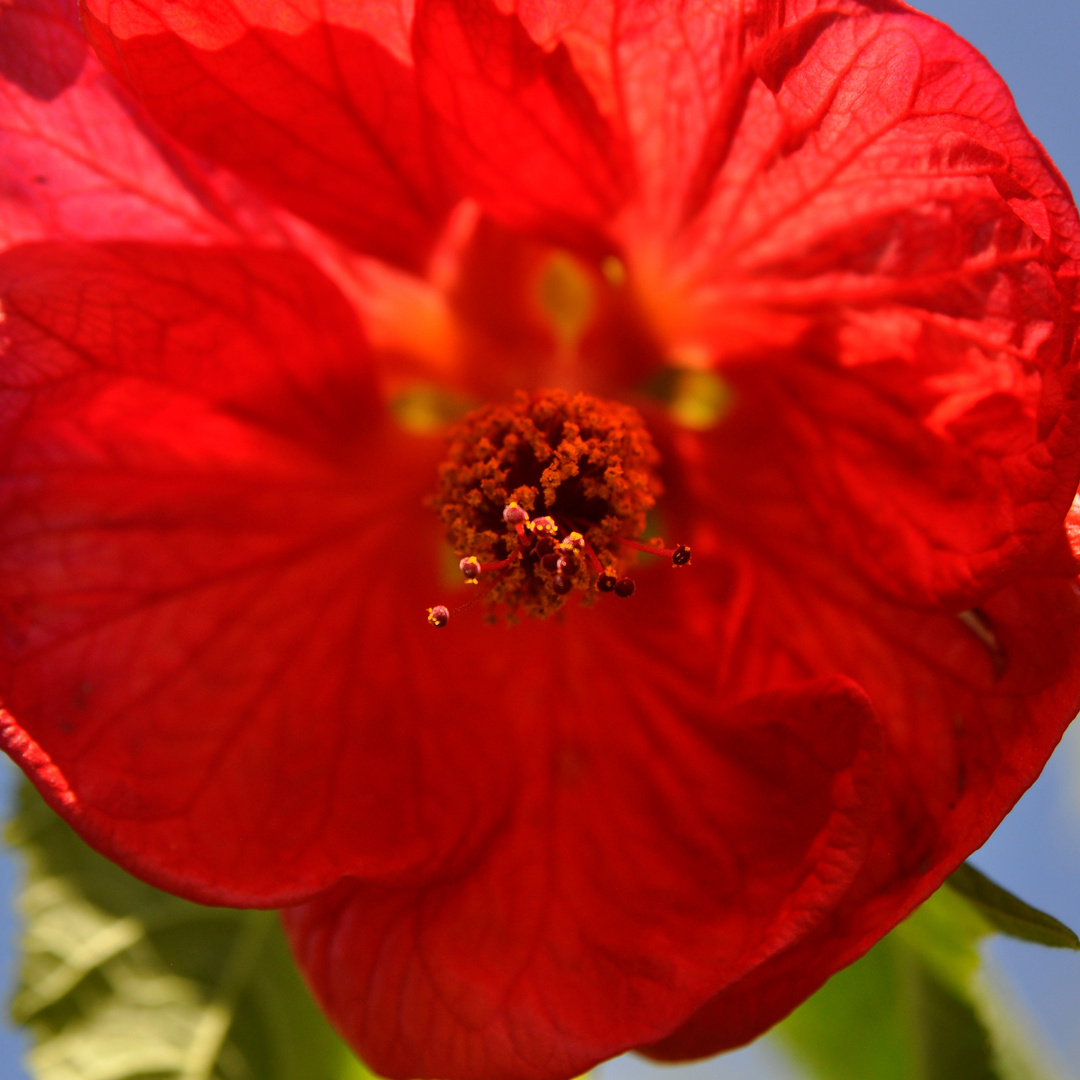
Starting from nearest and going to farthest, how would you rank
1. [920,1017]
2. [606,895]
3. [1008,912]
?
[1008,912], [606,895], [920,1017]

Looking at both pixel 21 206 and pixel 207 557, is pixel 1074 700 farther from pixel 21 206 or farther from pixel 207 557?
pixel 21 206

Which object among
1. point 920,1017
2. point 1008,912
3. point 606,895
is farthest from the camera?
point 920,1017

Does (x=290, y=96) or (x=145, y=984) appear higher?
(x=290, y=96)

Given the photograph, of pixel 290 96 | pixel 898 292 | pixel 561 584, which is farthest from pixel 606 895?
pixel 290 96

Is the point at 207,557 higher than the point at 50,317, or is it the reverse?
the point at 50,317

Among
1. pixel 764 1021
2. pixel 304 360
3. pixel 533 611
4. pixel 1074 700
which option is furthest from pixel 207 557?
pixel 1074 700

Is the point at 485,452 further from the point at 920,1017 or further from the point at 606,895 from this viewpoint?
the point at 920,1017

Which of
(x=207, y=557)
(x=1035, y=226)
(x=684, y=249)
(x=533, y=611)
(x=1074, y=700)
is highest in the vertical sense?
(x=1035, y=226)

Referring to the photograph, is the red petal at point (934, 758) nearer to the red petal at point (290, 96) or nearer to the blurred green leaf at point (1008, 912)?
the blurred green leaf at point (1008, 912)
